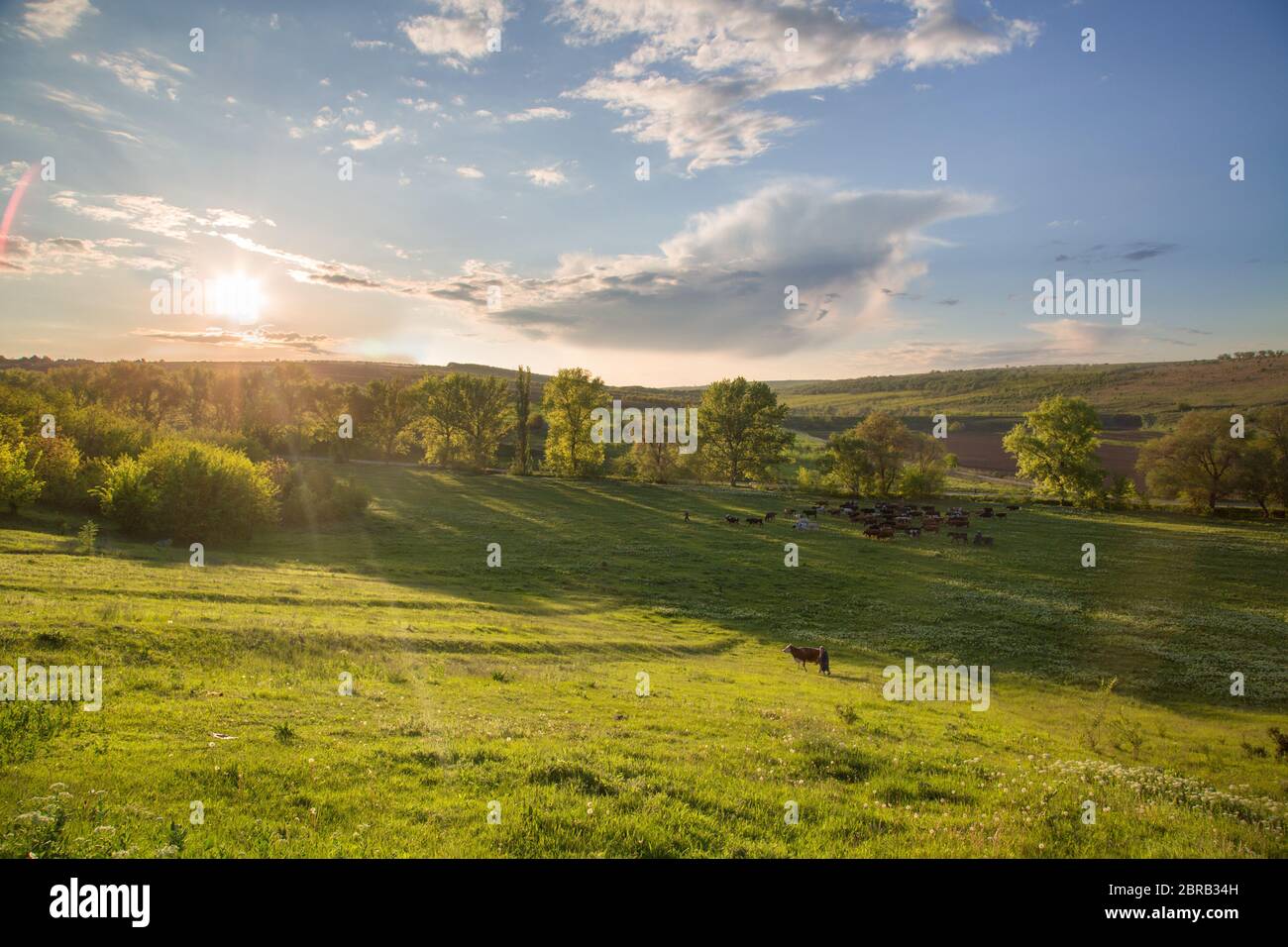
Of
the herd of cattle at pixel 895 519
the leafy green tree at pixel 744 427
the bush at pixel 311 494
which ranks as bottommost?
the herd of cattle at pixel 895 519

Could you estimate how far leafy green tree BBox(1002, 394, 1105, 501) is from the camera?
293 feet

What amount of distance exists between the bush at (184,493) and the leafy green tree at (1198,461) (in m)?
104

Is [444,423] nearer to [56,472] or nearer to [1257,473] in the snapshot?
[56,472]

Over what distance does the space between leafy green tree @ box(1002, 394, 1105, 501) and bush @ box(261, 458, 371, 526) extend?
92.0m

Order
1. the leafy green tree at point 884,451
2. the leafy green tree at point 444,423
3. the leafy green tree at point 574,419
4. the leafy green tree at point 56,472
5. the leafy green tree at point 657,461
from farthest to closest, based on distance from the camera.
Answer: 1. the leafy green tree at point 444,423
2. the leafy green tree at point 657,461
3. the leafy green tree at point 574,419
4. the leafy green tree at point 884,451
5. the leafy green tree at point 56,472

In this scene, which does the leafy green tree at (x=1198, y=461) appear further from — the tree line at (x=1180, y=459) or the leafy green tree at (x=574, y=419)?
the leafy green tree at (x=574, y=419)

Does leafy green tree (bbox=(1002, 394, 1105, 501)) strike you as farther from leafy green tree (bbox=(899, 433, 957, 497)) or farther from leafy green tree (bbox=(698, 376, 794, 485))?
leafy green tree (bbox=(698, 376, 794, 485))

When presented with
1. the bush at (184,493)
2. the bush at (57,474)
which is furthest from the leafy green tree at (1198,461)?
the bush at (57,474)

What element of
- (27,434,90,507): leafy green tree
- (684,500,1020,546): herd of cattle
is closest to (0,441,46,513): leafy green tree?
(27,434,90,507): leafy green tree

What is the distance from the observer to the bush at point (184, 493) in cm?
4269

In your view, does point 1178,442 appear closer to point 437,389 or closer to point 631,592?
point 631,592

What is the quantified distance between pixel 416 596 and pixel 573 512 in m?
40.9

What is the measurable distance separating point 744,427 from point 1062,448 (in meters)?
47.2
